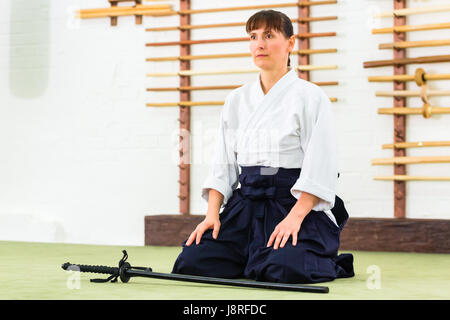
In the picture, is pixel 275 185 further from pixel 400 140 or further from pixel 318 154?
pixel 400 140

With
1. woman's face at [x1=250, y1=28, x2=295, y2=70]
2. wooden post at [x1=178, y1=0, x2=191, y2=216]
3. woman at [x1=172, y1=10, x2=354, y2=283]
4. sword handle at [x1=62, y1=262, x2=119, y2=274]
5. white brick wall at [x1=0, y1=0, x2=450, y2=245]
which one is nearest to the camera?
sword handle at [x1=62, y1=262, x2=119, y2=274]

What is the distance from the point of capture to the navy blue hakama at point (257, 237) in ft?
7.48

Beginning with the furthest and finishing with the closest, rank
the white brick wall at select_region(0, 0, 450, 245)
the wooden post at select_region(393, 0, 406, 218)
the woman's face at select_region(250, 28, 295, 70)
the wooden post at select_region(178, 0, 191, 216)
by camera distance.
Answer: the wooden post at select_region(178, 0, 191, 216)
the white brick wall at select_region(0, 0, 450, 245)
the wooden post at select_region(393, 0, 406, 218)
the woman's face at select_region(250, 28, 295, 70)

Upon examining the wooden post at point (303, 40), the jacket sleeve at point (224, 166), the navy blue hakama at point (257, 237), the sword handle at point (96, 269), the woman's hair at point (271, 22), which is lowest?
the sword handle at point (96, 269)

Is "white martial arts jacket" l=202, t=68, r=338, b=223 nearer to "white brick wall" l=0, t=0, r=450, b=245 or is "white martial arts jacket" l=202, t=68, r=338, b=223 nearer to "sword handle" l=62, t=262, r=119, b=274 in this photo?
"sword handle" l=62, t=262, r=119, b=274

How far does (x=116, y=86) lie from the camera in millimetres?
4438

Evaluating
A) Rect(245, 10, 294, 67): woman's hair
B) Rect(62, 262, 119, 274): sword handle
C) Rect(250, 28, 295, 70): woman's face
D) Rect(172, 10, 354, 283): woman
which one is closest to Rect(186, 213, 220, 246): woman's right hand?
Rect(172, 10, 354, 283): woman

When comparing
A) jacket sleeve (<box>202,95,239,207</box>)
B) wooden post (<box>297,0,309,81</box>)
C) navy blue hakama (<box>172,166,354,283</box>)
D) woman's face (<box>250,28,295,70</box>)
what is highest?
wooden post (<box>297,0,309,81</box>)

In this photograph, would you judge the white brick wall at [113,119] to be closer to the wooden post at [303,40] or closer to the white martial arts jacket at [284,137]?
the wooden post at [303,40]

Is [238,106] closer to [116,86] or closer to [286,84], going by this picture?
[286,84]

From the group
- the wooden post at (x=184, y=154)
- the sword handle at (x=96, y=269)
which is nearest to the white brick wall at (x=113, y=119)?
the wooden post at (x=184, y=154)

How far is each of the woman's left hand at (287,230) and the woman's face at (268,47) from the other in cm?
52

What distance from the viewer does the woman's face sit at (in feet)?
7.83
